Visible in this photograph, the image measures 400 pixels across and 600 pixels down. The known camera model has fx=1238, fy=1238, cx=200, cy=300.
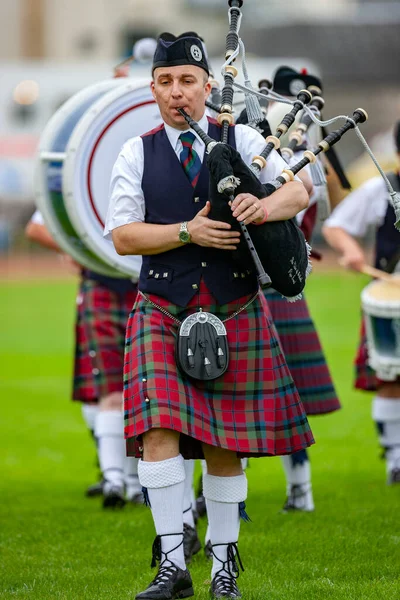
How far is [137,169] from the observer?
3.67 meters

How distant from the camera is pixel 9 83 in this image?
84.7ft

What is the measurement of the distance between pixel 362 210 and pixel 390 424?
102 cm

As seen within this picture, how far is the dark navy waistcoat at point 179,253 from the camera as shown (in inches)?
143

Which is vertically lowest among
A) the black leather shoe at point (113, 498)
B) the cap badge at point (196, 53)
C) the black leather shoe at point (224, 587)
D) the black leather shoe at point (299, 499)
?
the black leather shoe at point (113, 498)

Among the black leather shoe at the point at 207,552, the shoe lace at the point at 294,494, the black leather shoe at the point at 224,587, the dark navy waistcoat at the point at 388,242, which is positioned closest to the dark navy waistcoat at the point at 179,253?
the black leather shoe at the point at 224,587

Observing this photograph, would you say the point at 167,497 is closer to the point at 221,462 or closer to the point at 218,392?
the point at 221,462

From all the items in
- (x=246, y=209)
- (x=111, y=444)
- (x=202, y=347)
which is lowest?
(x=111, y=444)

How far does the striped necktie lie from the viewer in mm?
3652

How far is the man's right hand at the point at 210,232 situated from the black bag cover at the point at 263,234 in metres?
0.02

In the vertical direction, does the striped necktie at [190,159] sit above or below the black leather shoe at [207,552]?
above

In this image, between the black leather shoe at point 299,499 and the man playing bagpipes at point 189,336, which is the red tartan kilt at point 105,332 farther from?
the man playing bagpipes at point 189,336

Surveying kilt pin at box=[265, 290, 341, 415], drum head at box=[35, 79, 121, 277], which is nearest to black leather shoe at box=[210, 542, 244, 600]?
kilt pin at box=[265, 290, 341, 415]

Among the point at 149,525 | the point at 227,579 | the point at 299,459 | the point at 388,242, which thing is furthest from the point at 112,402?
the point at 227,579

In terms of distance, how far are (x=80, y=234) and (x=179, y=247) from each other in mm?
1297
